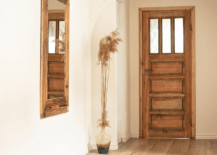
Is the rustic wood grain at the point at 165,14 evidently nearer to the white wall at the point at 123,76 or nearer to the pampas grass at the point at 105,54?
the white wall at the point at 123,76

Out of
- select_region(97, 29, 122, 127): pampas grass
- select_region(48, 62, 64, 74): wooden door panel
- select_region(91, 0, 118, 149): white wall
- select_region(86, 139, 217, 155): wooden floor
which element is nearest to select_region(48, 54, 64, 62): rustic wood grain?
select_region(48, 62, 64, 74): wooden door panel

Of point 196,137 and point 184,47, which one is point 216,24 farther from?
point 196,137

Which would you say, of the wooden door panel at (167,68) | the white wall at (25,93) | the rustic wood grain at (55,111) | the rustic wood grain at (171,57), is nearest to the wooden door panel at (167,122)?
the wooden door panel at (167,68)

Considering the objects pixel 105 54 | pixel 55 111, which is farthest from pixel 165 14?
pixel 55 111

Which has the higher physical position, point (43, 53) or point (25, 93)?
point (43, 53)

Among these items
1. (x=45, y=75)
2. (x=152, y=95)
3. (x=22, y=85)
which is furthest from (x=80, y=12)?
(x=152, y=95)

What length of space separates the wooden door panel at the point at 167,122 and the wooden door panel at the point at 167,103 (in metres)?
0.19

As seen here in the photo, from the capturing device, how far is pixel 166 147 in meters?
4.96

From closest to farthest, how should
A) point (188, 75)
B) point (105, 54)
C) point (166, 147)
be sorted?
point (105, 54) < point (166, 147) < point (188, 75)

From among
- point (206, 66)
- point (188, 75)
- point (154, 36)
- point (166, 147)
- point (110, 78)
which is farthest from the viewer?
point (154, 36)

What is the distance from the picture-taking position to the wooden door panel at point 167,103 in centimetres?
590

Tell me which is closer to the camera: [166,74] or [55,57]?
[55,57]

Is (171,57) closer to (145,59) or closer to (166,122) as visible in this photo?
(145,59)

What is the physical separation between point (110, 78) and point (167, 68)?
1.57 m
